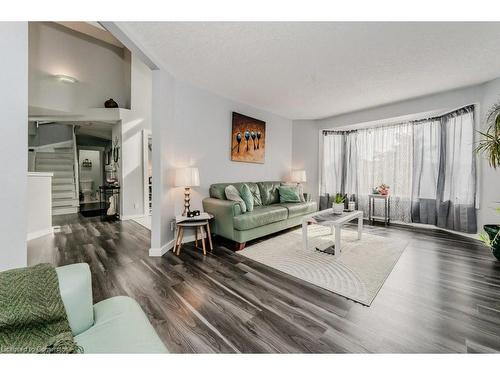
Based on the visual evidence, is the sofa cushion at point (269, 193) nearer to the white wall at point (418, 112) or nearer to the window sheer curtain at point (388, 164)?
the white wall at point (418, 112)

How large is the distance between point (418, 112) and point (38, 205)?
6.81m

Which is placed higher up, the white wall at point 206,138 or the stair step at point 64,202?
the white wall at point 206,138

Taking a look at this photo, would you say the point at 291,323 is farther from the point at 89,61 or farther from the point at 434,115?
the point at 89,61

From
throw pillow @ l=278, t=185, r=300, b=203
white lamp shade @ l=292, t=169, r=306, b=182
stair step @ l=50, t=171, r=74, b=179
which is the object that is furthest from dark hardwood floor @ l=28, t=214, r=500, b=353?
stair step @ l=50, t=171, r=74, b=179

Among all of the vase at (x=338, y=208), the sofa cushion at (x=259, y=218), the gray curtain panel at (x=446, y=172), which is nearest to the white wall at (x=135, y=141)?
the sofa cushion at (x=259, y=218)

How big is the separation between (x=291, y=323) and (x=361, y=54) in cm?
278

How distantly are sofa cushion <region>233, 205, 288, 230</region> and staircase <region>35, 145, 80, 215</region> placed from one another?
5350 mm

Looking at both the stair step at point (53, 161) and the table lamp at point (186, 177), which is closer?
the table lamp at point (186, 177)

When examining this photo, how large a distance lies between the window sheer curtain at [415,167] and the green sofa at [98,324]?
4.72 meters

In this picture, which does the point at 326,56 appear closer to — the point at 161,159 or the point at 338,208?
the point at 338,208

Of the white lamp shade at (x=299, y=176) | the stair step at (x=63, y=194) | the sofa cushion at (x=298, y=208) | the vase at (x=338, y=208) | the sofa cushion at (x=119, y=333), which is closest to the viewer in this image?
the sofa cushion at (x=119, y=333)

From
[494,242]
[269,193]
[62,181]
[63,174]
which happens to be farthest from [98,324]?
[63,174]

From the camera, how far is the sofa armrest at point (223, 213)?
115 inches

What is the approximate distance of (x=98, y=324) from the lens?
0.88 m
